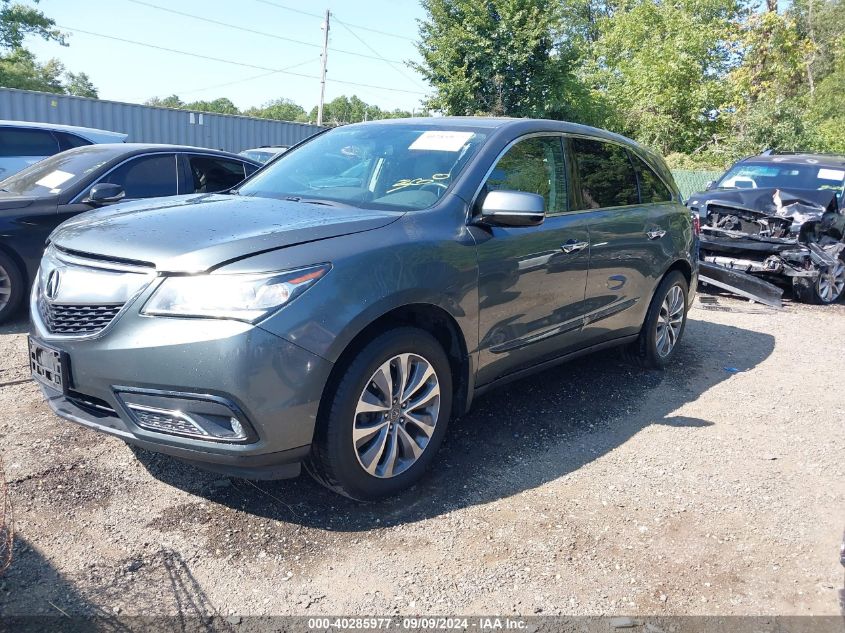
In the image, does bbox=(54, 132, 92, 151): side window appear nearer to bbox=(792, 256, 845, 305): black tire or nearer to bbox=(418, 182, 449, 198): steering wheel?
bbox=(418, 182, 449, 198): steering wheel

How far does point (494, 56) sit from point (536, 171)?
64.6ft

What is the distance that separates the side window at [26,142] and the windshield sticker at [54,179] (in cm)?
285

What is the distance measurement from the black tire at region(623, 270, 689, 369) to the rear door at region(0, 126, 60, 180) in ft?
24.3

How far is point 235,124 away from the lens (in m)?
22.9

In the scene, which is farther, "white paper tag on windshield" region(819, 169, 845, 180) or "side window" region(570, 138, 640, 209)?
"white paper tag on windshield" region(819, 169, 845, 180)

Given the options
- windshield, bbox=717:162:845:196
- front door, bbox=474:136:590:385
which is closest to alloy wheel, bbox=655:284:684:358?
front door, bbox=474:136:590:385

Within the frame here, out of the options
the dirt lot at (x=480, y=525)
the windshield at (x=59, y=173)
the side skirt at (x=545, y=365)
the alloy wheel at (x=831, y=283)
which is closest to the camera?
the dirt lot at (x=480, y=525)

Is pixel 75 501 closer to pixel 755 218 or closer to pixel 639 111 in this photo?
pixel 755 218

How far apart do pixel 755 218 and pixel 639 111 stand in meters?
23.0

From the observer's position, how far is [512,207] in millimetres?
3482

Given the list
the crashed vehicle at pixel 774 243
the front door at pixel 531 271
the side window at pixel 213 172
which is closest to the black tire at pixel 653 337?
the front door at pixel 531 271

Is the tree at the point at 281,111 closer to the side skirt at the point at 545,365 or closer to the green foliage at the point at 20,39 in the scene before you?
the green foliage at the point at 20,39

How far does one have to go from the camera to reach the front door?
12.1 feet

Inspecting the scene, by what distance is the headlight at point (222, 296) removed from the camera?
8.92ft
